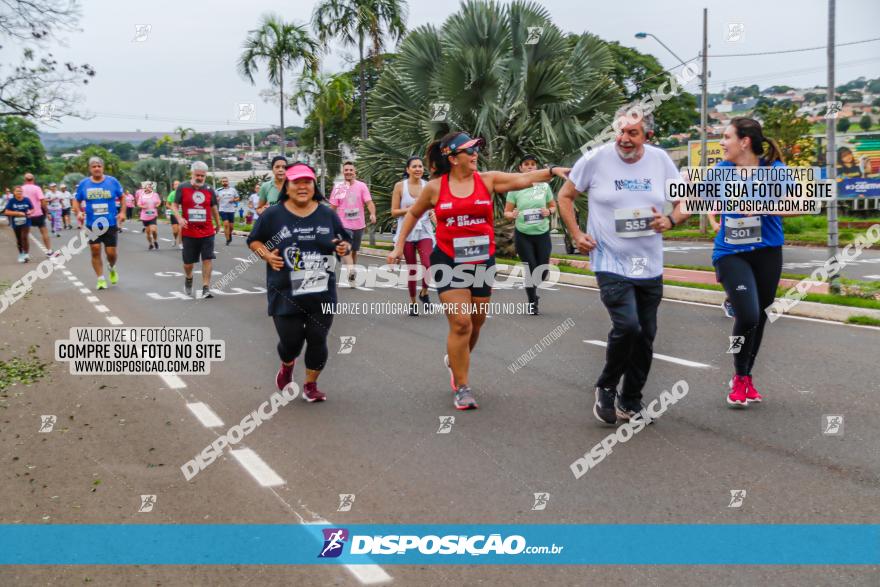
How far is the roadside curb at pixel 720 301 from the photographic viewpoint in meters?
10.8

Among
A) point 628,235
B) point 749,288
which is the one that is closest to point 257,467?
point 628,235

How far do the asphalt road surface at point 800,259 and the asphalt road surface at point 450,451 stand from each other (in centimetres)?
840

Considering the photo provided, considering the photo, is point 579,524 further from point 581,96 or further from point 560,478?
point 581,96

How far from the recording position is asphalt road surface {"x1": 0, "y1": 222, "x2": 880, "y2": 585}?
4.33 meters

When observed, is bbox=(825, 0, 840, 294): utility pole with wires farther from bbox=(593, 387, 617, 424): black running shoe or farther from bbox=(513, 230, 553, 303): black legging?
bbox=(593, 387, 617, 424): black running shoe

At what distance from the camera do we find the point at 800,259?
21.5 m

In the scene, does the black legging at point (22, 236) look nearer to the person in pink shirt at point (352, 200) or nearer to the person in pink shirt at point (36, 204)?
the person in pink shirt at point (36, 204)

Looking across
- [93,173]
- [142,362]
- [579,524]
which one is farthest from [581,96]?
[579,524]

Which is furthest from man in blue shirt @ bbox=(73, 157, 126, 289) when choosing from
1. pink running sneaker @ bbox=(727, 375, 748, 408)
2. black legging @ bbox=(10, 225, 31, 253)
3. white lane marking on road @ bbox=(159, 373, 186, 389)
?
pink running sneaker @ bbox=(727, 375, 748, 408)

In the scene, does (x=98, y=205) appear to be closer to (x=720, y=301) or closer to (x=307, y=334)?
(x=307, y=334)

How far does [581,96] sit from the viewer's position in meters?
19.8

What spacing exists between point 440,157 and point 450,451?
2.31m

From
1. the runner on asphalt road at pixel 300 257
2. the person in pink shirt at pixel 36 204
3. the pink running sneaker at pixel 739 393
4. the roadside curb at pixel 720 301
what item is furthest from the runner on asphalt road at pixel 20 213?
the pink running sneaker at pixel 739 393

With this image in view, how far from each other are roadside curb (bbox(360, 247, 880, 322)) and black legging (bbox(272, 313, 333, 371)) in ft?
22.5
